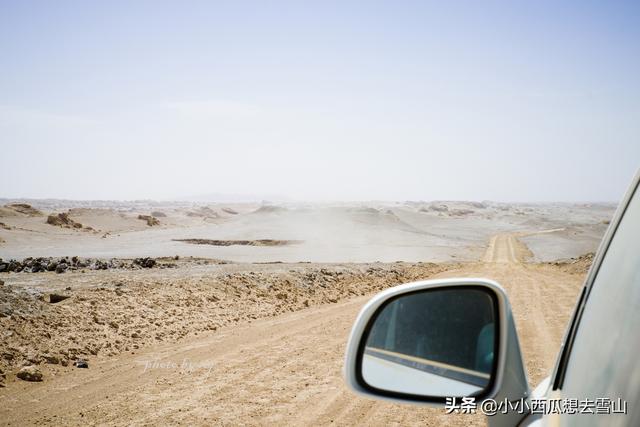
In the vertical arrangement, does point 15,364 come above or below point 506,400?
below

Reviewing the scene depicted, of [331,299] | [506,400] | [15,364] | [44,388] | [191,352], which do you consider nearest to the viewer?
[506,400]

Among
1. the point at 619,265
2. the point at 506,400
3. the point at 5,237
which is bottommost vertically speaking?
the point at 5,237

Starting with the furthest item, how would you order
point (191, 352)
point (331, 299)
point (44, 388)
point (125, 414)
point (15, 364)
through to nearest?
point (331, 299)
point (191, 352)
point (15, 364)
point (44, 388)
point (125, 414)

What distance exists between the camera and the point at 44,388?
733cm

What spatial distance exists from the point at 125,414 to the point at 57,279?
1129 centimetres

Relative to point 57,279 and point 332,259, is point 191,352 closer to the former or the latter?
point 57,279

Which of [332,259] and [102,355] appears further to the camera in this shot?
[332,259]

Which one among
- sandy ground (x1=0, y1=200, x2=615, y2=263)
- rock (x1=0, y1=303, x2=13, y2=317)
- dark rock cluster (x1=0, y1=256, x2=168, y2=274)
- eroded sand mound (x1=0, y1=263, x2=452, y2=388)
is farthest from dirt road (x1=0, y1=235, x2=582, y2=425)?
sandy ground (x1=0, y1=200, x2=615, y2=263)

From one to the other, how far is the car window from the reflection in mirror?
43 cm

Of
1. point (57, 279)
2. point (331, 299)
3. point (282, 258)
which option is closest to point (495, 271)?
point (331, 299)

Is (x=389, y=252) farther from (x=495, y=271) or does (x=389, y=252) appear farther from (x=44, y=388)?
(x=44, y=388)

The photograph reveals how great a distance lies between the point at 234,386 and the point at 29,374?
3.52m

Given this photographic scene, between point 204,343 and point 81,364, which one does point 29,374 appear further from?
point 204,343

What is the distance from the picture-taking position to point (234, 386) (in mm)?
6941
